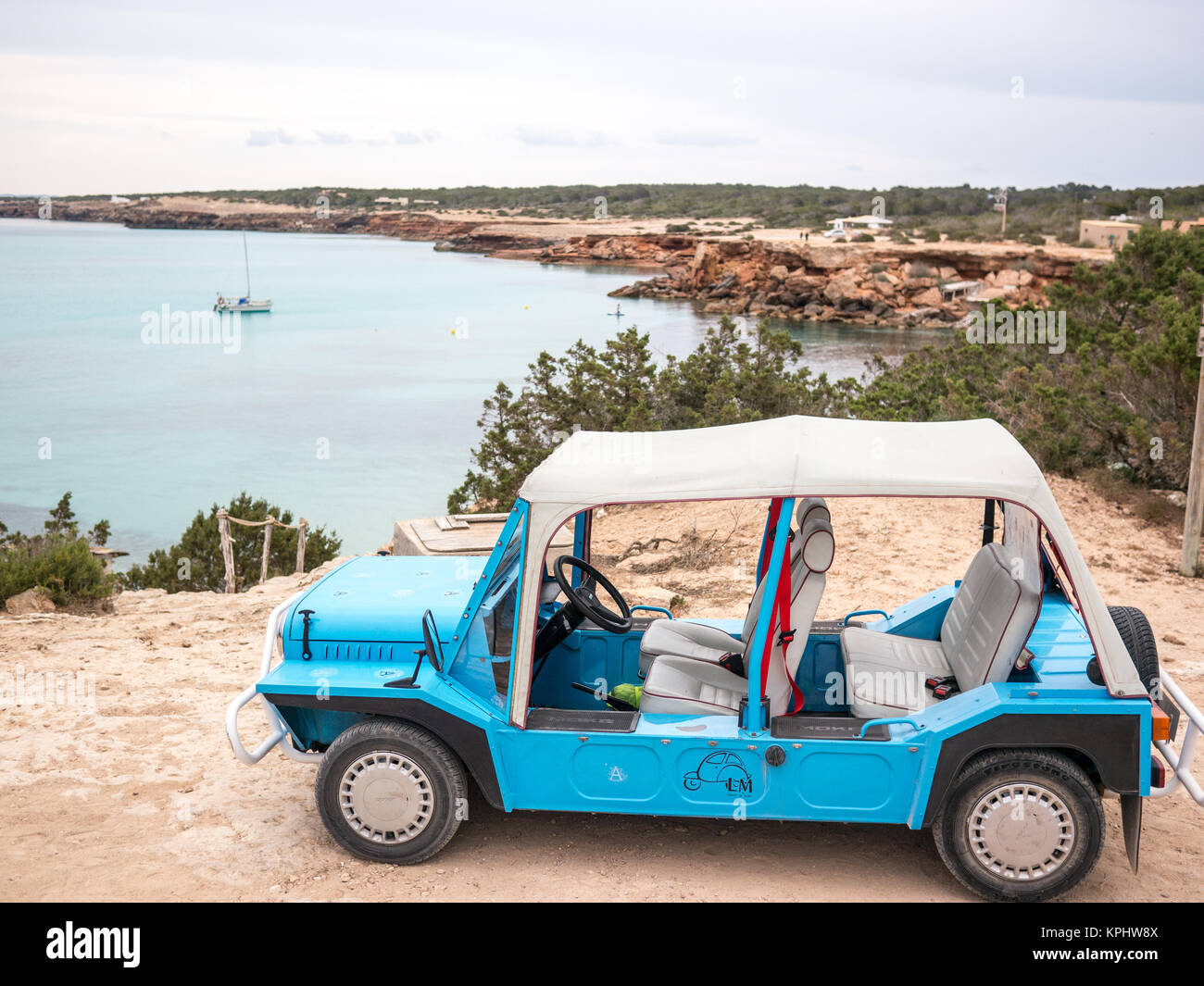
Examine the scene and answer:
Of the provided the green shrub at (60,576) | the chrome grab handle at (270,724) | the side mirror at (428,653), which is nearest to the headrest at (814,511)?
the side mirror at (428,653)

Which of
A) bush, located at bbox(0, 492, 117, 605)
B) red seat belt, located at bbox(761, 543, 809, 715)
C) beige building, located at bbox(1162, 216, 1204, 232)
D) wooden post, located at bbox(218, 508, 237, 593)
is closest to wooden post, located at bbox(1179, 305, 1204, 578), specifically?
red seat belt, located at bbox(761, 543, 809, 715)

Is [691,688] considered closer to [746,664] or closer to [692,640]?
[746,664]

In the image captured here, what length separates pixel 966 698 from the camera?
191 inches

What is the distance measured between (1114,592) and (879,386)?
8.95 metres

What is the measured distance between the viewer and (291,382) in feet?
186

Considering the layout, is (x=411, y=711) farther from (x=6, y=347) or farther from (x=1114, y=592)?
(x=6, y=347)

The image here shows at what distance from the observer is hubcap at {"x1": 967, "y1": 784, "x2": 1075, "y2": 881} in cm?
478

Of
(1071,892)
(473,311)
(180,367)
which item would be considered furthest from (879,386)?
(473,311)

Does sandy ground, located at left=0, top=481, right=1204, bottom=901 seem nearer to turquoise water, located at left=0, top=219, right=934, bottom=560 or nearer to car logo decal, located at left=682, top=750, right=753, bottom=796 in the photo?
car logo decal, located at left=682, top=750, right=753, bottom=796

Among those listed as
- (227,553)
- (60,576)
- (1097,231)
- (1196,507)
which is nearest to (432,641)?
(60,576)

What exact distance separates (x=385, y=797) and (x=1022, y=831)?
9.68 ft

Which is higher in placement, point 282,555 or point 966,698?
point 966,698

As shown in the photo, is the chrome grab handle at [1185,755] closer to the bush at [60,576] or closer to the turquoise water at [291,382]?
the bush at [60,576]

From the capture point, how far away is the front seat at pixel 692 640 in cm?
560
